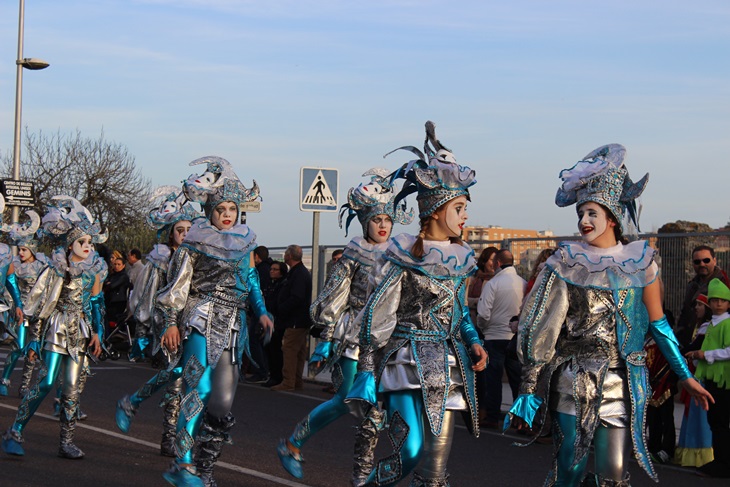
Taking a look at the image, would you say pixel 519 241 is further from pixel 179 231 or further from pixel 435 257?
pixel 435 257

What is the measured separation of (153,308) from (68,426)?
1.17m

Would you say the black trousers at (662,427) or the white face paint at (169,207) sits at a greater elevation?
the white face paint at (169,207)

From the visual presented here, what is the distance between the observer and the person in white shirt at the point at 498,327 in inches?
488

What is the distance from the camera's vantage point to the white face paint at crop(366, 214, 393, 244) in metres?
8.97

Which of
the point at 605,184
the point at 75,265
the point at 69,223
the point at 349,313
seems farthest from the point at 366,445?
the point at 69,223

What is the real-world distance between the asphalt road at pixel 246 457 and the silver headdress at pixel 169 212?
6.48ft

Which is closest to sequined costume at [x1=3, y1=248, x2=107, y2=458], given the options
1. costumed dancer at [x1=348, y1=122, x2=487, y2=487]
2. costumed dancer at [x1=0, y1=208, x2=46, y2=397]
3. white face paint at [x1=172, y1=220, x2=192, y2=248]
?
white face paint at [x1=172, y1=220, x2=192, y2=248]

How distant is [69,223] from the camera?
385 inches

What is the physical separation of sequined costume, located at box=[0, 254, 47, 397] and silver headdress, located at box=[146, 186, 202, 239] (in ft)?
3.72

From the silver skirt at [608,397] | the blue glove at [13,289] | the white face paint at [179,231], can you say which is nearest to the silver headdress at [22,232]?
the blue glove at [13,289]

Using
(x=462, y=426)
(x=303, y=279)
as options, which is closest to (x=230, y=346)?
(x=462, y=426)

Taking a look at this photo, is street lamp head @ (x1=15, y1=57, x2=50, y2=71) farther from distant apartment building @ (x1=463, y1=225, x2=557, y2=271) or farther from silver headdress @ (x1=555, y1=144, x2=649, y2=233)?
silver headdress @ (x1=555, y1=144, x2=649, y2=233)

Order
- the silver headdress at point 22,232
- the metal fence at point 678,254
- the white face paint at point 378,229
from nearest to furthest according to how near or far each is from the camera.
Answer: the white face paint at point 378,229 < the metal fence at point 678,254 < the silver headdress at point 22,232

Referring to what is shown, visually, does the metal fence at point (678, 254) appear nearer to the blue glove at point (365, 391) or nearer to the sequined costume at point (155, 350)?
the sequined costume at point (155, 350)
